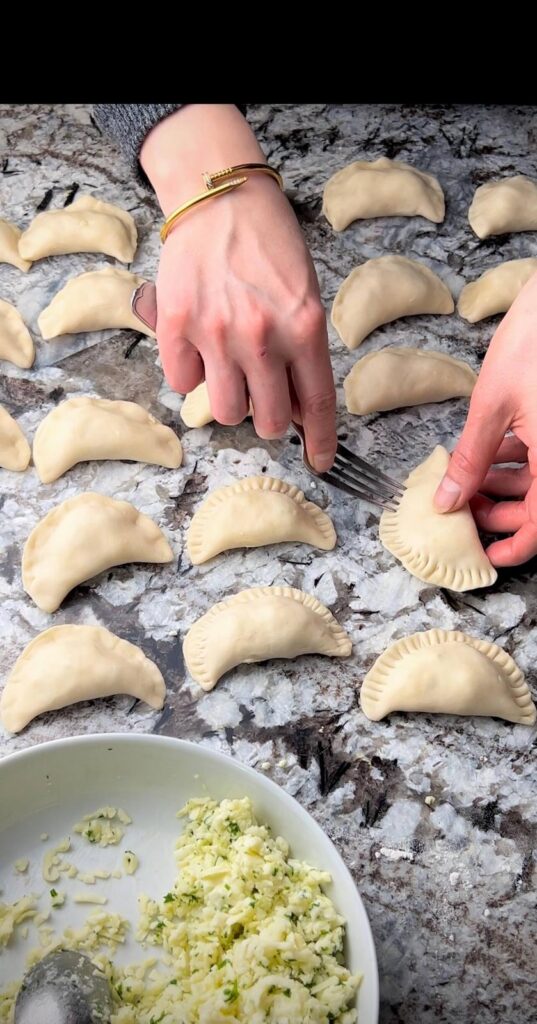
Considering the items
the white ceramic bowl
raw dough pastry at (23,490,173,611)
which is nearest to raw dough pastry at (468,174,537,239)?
raw dough pastry at (23,490,173,611)

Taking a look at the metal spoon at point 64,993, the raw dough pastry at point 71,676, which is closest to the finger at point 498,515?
the raw dough pastry at point 71,676

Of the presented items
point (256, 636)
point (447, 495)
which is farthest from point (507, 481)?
point (256, 636)

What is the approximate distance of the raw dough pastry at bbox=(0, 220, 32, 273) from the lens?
2410 millimetres

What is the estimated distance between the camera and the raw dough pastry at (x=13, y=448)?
211 cm

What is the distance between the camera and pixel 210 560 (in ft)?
6.70

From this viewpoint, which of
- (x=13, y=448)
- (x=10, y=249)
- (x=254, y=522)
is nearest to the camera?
(x=254, y=522)

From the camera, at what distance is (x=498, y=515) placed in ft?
6.70

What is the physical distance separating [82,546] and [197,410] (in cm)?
44

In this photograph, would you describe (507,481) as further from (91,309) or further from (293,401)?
(91,309)

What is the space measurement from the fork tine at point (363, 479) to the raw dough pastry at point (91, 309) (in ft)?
1.99

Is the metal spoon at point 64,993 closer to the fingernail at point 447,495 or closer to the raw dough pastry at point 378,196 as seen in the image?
the fingernail at point 447,495

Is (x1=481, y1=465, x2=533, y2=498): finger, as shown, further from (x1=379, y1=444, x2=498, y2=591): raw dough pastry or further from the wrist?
the wrist

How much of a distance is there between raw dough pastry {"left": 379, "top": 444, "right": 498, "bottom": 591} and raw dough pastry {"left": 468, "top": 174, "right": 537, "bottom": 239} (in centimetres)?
83
